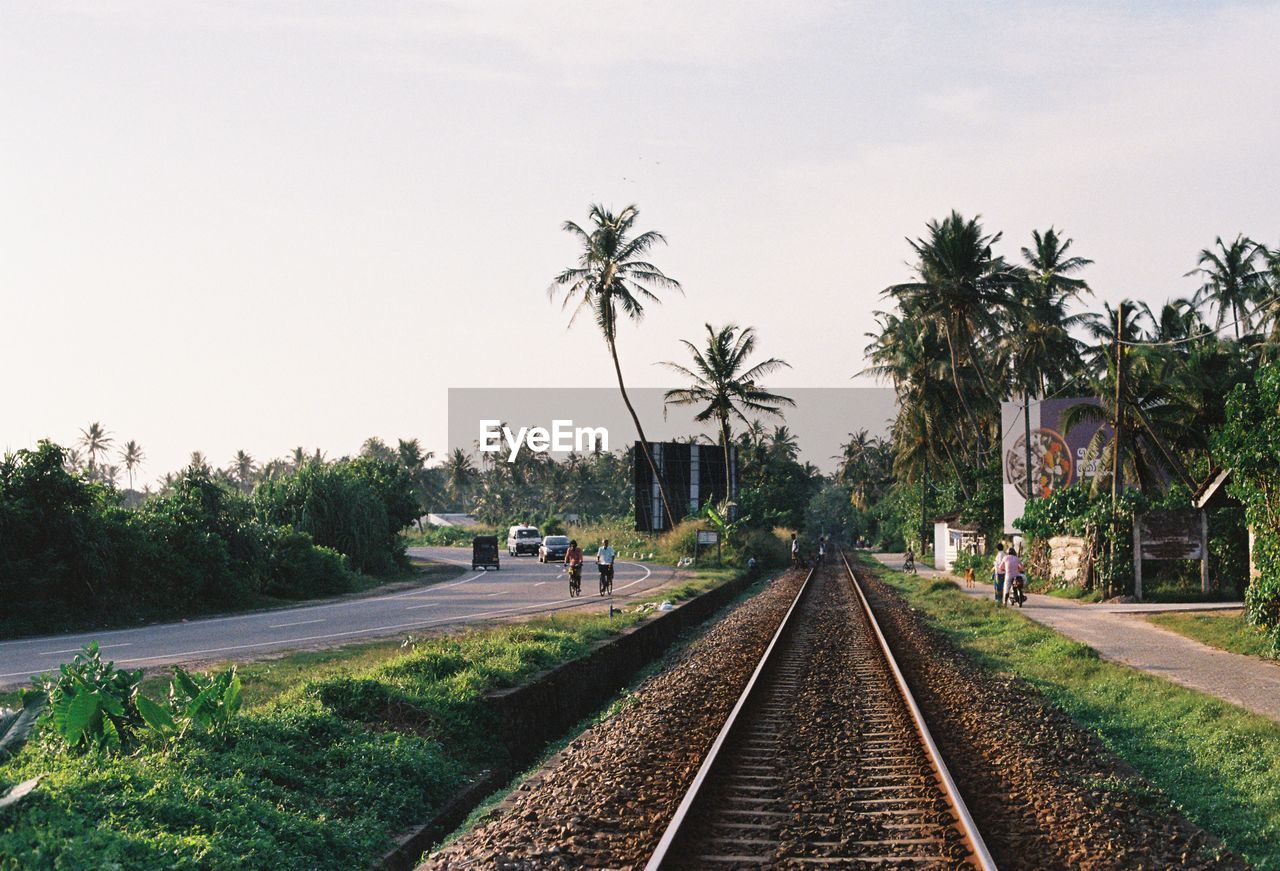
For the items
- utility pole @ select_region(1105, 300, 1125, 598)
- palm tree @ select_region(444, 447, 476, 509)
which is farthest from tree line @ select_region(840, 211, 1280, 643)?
palm tree @ select_region(444, 447, 476, 509)

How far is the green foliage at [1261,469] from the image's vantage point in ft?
54.0

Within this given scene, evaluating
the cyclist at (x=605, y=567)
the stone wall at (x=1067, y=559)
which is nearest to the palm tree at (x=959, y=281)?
the stone wall at (x=1067, y=559)

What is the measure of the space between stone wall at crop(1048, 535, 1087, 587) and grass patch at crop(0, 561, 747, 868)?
22401 millimetres

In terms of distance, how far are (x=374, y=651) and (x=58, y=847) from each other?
40.5 feet

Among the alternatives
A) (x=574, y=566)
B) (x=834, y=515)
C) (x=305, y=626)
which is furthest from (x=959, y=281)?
(x=834, y=515)

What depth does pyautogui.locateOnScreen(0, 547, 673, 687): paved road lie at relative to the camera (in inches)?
705

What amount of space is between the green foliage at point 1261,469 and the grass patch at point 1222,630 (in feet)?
1.88

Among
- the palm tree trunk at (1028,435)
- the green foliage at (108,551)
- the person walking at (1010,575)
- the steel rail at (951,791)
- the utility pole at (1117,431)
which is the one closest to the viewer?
the steel rail at (951,791)

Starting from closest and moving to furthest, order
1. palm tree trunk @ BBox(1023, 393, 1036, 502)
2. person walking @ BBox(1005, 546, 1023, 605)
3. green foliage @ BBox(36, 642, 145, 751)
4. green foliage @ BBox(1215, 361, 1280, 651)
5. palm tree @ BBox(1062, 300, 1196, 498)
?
green foliage @ BBox(36, 642, 145, 751), green foliage @ BBox(1215, 361, 1280, 651), person walking @ BBox(1005, 546, 1023, 605), palm tree @ BBox(1062, 300, 1196, 498), palm tree trunk @ BBox(1023, 393, 1036, 502)

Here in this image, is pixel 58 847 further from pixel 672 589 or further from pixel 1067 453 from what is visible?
pixel 1067 453

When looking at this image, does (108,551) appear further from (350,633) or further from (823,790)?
(823,790)

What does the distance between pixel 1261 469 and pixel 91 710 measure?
16.5 m

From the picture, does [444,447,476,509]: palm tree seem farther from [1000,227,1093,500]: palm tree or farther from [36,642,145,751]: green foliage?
[36,642,145,751]: green foliage

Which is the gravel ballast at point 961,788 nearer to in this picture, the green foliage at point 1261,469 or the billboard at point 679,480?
the green foliage at point 1261,469
